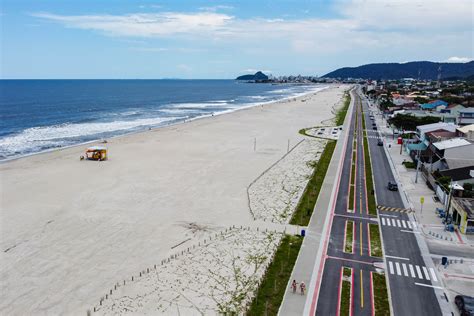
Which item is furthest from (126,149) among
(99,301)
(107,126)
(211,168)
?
(99,301)

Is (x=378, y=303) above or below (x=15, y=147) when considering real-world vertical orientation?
below

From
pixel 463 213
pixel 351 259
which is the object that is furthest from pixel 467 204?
pixel 351 259

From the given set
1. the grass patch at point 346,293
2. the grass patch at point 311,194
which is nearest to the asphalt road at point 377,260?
the grass patch at point 346,293

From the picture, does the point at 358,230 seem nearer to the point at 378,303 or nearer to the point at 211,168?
the point at 378,303

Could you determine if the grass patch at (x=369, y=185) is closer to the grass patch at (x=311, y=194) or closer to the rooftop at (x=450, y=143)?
the grass patch at (x=311, y=194)

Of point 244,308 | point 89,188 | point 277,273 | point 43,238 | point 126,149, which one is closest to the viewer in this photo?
point 244,308

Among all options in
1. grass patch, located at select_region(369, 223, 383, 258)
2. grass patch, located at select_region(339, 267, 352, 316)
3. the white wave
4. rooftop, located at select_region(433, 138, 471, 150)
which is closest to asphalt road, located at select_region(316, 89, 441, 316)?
grass patch, located at select_region(339, 267, 352, 316)

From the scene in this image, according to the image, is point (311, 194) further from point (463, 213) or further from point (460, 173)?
point (460, 173)
